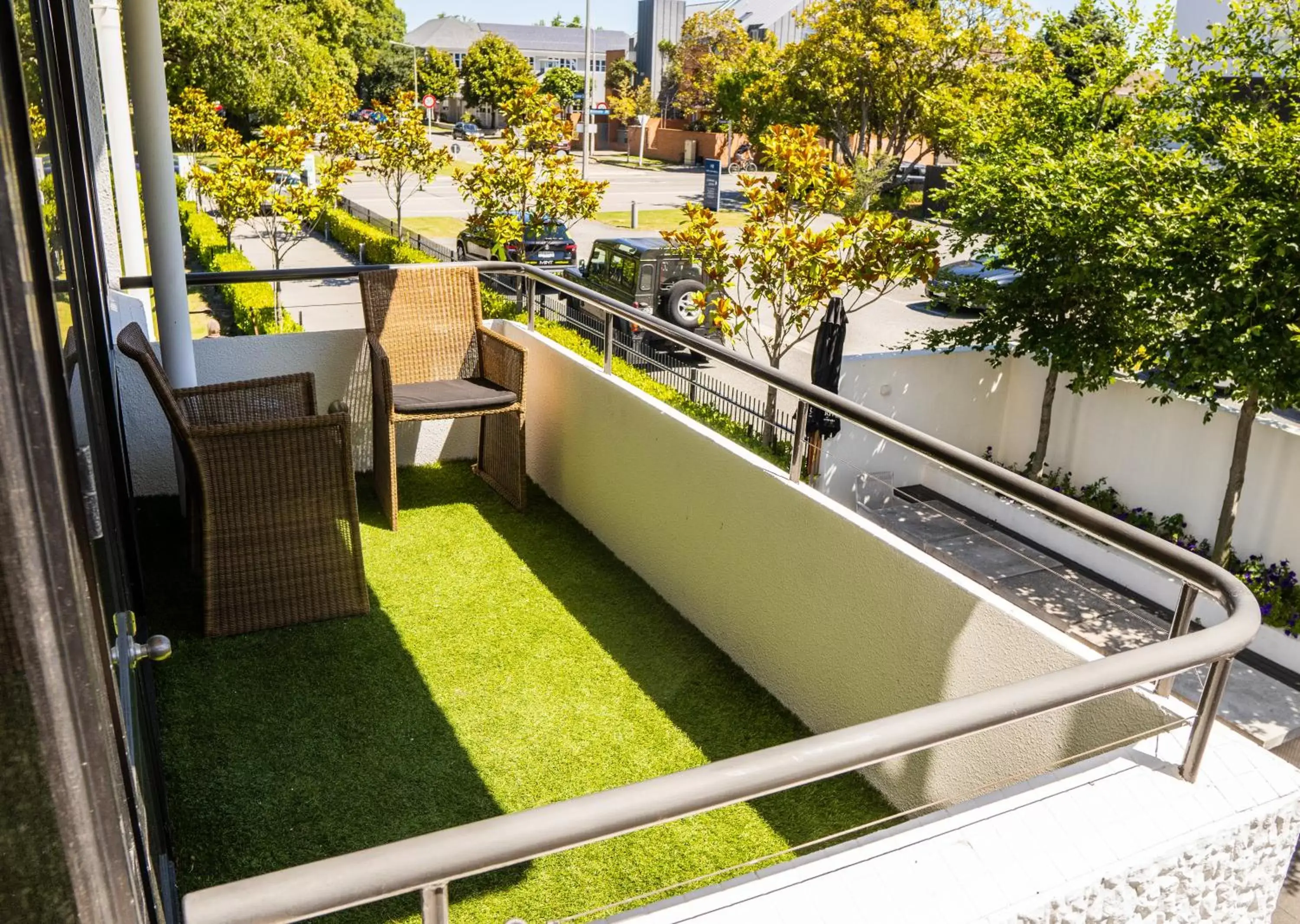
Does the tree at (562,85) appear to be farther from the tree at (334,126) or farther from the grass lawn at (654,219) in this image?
the tree at (334,126)

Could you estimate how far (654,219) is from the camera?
30281 mm

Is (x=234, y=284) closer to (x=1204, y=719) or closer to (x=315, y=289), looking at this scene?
(x=1204, y=719)

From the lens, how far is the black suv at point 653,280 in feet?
44.8

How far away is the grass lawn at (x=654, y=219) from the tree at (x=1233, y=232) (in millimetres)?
19437

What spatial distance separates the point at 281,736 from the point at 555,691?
979mm

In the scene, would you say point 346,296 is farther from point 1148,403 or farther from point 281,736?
point 1148,403

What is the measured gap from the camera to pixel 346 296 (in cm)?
767

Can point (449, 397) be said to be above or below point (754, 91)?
below

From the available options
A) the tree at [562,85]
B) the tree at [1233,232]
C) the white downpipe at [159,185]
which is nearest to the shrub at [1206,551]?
the tree at [1233,232]

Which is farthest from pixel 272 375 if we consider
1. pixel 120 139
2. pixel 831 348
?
pixel 831 348

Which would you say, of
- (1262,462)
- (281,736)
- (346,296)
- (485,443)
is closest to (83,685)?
(281,736)

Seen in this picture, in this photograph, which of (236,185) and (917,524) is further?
(236,185)

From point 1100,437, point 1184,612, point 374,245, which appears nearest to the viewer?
point 1184,612

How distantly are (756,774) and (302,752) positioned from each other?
2.52 metres
